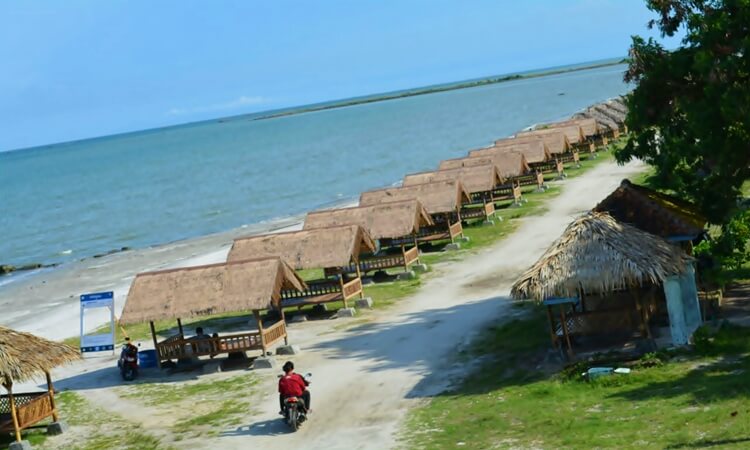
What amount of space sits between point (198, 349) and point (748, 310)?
42.7ft

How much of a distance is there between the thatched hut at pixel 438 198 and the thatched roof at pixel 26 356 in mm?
17739

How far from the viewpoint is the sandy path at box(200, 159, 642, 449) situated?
18.2 m

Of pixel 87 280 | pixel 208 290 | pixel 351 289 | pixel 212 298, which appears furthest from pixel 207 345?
pixel 87 280

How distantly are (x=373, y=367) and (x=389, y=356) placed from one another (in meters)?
0.99

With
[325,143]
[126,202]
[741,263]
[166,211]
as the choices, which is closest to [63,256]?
[166,211]

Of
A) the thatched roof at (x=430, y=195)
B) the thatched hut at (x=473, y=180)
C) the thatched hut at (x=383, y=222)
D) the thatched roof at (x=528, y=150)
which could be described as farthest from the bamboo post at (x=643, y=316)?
the thatched roof at (x=528, y=150)

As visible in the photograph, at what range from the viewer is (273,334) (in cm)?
2497

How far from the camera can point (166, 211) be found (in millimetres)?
80812

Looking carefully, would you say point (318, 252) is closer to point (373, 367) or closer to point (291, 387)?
point (373, 367)

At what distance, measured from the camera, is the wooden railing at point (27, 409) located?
A: 2059 cm

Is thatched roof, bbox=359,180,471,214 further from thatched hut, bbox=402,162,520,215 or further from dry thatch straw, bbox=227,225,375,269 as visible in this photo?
dry thatch straw, bbox=227,225,375,269

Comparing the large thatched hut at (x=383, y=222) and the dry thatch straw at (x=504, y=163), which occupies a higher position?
the dry thatch straw at (x=504, y=163)

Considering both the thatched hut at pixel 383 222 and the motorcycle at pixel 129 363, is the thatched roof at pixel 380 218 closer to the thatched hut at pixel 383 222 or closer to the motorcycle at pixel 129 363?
the thatched hut at pixel 383 222

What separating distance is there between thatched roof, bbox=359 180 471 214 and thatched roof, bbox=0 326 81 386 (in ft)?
58.2
